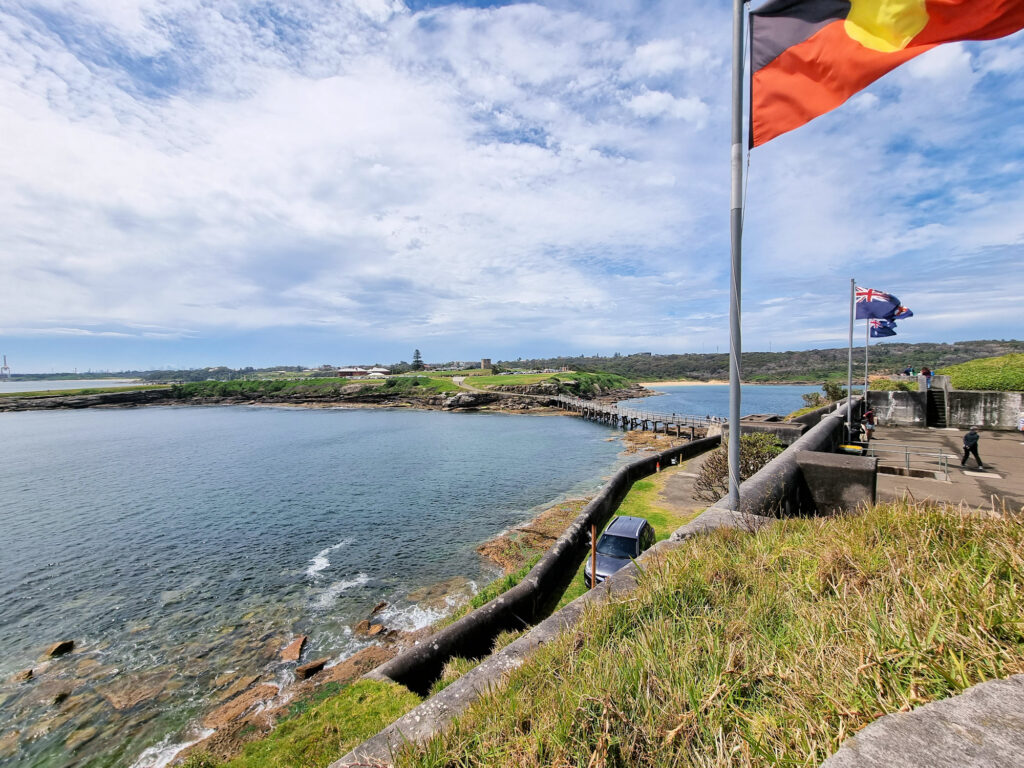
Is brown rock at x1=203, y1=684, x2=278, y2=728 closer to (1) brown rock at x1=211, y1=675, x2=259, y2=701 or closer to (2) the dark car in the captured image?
(1) brown rock at x1=211, y1=675, x2=259, y2=701

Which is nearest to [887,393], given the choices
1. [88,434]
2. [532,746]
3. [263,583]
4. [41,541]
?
[532,746]

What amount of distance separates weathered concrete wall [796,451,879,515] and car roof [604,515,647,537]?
3911mm

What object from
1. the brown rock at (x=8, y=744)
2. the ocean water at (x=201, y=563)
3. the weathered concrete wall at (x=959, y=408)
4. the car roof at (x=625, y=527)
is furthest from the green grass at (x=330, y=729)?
the weathered concrete wall at (x=959, y=408)

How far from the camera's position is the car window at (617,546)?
378 inches

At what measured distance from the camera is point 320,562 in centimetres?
1617

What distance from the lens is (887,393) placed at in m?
19.8

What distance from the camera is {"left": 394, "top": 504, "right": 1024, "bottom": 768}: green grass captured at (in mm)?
1937

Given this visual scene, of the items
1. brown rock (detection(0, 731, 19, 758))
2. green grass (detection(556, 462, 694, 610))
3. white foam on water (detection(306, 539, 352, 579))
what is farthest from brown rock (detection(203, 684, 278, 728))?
green grass (detection(556, 462, 694, 610))

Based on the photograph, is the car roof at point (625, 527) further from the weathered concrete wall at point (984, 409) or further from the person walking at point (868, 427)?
the weathered concrete wall at point (984, 409)

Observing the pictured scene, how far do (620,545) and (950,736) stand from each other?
28.9 feet

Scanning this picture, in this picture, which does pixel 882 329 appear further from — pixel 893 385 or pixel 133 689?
pixel 133 689

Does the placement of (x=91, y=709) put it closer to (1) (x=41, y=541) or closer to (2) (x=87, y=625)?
(2) (x=87, y=625)

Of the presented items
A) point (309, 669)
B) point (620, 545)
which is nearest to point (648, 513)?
point (620, 545)

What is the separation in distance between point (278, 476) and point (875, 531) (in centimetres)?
3381
